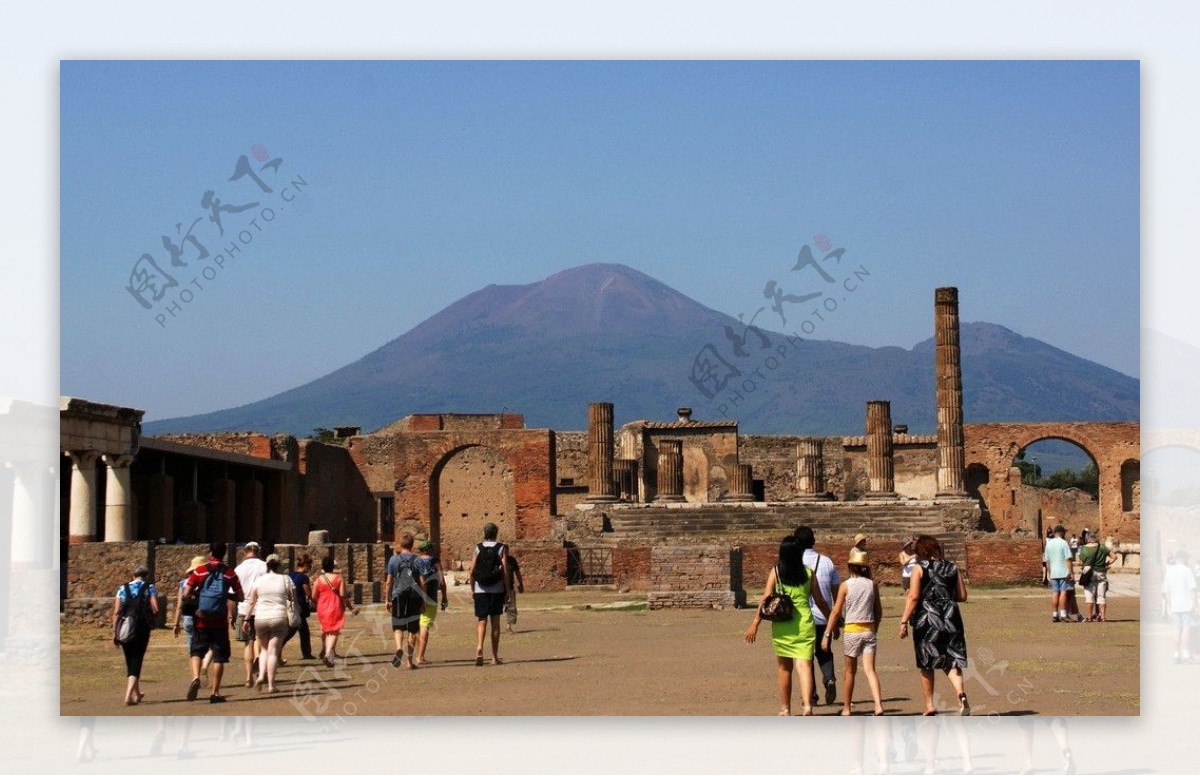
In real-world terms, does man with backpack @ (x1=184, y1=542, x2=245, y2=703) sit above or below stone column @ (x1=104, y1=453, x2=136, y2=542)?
below

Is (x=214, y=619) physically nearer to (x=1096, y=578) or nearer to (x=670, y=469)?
(x=1096, y=578)

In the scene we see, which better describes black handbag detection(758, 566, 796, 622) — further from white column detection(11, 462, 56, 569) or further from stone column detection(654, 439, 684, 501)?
stone column detection(654, 439, 684, 501)

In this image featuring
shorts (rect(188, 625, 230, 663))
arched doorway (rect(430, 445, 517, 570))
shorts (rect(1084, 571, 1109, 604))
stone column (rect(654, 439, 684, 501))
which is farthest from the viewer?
arched doorway (rect(430, 445, 517, 570))

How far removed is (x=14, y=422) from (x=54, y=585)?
584cm

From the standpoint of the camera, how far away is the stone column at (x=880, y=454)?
44.9 metres

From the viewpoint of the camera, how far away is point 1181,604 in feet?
60.1

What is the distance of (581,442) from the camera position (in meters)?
60.6

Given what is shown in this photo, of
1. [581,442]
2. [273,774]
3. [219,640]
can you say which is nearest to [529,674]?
[219,640]

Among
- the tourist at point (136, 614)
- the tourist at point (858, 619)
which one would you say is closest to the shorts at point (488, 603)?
the tourist at point (136, 614)

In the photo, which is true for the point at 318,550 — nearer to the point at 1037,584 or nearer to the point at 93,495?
the point at 93,495

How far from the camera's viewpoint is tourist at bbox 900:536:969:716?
11.8 meters

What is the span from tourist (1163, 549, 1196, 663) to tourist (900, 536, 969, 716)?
23.4 feet

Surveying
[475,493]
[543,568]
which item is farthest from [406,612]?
[475,493]

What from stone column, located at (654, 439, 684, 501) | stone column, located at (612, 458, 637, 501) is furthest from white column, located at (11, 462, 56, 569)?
stone column, located at (612, 458, 637, 501)
